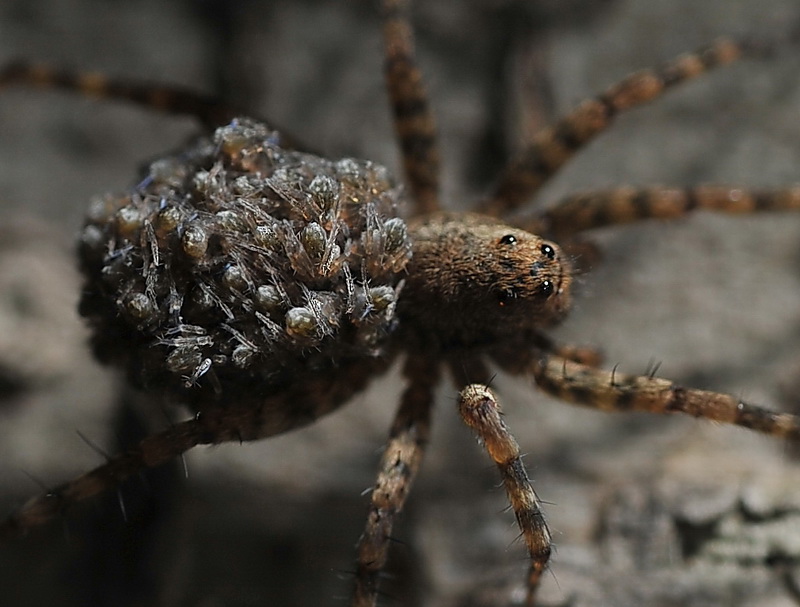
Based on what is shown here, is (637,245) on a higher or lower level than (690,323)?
higher

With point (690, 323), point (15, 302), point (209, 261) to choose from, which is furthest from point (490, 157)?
point (15, 302)

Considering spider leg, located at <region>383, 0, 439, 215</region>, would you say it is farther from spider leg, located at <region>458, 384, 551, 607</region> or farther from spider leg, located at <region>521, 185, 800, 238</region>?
spider leg, located at <region>458, 384, 551, 607</region>

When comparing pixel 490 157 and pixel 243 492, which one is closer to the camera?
pixel 243 492

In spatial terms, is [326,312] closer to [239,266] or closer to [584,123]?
[239,266]

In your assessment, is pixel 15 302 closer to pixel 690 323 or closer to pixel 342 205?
pixel 342 205

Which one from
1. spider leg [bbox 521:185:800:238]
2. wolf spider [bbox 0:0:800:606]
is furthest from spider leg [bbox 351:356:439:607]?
spider leg [bbox 521:185:800:238]

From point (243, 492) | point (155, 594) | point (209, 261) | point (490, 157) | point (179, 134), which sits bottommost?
point (155, 594)

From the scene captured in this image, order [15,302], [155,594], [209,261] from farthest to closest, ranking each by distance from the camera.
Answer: [15,302], [155,594], [209,261]
